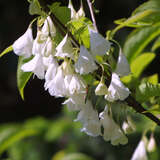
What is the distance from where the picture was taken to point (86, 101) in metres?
1.22

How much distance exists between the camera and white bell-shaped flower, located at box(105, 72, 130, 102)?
1094 millimetres

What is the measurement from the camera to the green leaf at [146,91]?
3.83 feet

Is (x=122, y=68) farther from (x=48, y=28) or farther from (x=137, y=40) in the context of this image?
(x=137, y=40)

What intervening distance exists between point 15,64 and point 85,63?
16.0 feet

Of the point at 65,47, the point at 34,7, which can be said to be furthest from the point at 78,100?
the point at 34,7

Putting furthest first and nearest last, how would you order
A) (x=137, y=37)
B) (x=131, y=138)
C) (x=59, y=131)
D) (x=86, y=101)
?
(x=59, y=131)
(x=131, y=138)
(x=137, y=37)
(x=86, y=101)

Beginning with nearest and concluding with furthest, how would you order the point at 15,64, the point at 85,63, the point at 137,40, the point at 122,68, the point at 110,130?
1. the point at 85,63
2. the point at 122,68
3. the point at 110,130
4. the point at 137,40
5. the point at 15,64

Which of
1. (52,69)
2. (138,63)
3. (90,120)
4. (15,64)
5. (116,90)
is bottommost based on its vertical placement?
(15,64)

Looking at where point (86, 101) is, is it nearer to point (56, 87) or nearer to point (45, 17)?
point (56, 87)

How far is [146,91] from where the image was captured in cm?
118

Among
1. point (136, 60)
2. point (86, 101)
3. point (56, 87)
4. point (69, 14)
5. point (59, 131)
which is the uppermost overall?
point (69, 14)

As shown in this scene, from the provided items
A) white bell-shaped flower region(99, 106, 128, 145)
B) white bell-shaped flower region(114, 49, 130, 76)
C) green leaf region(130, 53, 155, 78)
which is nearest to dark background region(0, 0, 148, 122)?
green leaf region(130, 53, 155, 78)

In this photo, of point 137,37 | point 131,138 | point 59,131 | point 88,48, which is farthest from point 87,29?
point 59,131

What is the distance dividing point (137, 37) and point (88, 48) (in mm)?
413
